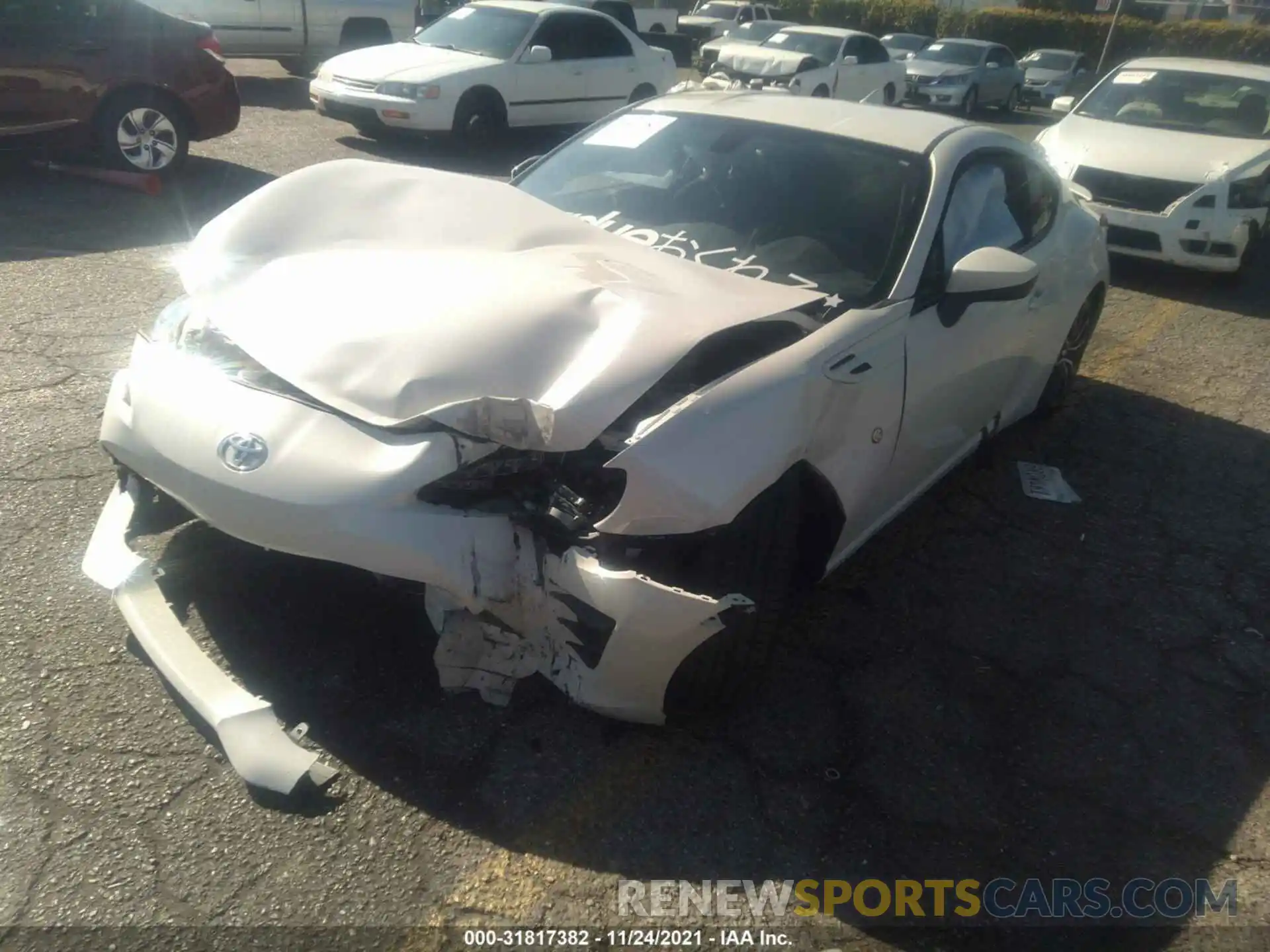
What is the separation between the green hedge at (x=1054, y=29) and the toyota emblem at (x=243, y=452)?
30.8 meters

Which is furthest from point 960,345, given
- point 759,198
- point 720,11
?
point 720,11

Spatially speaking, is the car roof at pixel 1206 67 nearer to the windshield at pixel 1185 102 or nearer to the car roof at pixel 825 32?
the windshield at pixel 1185 102

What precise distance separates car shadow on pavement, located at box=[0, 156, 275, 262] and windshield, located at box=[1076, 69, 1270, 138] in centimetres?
718

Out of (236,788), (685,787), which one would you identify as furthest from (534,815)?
(236,788)

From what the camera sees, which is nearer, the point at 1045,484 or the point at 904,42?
the point at 1045,484

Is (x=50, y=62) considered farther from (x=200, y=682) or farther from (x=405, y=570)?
(x=405, y=570)

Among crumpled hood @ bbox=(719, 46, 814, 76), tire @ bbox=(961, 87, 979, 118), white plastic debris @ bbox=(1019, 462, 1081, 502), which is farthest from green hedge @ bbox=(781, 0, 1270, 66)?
white plastic debris @ bbox=(1019, 462, 1081, 502)

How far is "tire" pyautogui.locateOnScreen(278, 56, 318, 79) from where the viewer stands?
45.0 feet

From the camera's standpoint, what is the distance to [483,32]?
36.1ft

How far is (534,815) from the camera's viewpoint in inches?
96.7

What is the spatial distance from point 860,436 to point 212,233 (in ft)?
6.90

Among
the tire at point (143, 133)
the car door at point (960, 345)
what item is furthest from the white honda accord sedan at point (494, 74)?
the car door at point (960, 345)

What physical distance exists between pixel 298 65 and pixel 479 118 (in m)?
5.15

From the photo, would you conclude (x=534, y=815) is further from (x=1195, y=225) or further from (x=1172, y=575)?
(x=1195, y=225)
